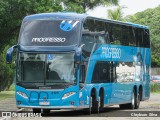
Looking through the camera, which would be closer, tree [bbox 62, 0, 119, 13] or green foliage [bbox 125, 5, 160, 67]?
tree [bbox 62, 0, 119, 13]

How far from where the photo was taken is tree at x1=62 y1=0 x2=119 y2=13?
136 ft

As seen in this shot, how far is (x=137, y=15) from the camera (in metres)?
Answer: 94.9

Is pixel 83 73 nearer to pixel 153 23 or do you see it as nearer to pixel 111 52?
pixel 111 52

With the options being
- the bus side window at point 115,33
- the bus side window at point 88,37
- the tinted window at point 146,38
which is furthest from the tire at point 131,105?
the bus side window at point 88,37

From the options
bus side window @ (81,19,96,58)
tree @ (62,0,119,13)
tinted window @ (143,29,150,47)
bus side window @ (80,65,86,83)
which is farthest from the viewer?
tree @ (62,0,119,13)

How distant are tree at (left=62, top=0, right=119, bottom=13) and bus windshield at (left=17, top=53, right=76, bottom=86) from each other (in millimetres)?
Answer: 18547

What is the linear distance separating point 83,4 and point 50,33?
883 inches

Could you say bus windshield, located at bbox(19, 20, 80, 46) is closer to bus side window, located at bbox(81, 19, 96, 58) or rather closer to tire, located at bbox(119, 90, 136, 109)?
bus side window, located at bbox(81, 19, 96, 58)

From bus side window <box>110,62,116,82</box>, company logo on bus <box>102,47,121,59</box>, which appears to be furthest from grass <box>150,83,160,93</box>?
bus side window <box>110,62,116,82</box>

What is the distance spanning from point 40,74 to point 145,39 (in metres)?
10.2

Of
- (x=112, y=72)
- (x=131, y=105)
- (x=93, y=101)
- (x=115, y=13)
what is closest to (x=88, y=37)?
(x=93, y=101)

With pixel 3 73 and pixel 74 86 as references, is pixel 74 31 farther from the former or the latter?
pixel 3 73

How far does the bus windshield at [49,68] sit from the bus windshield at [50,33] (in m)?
0.48

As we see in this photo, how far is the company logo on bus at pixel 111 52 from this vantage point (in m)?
25.1
